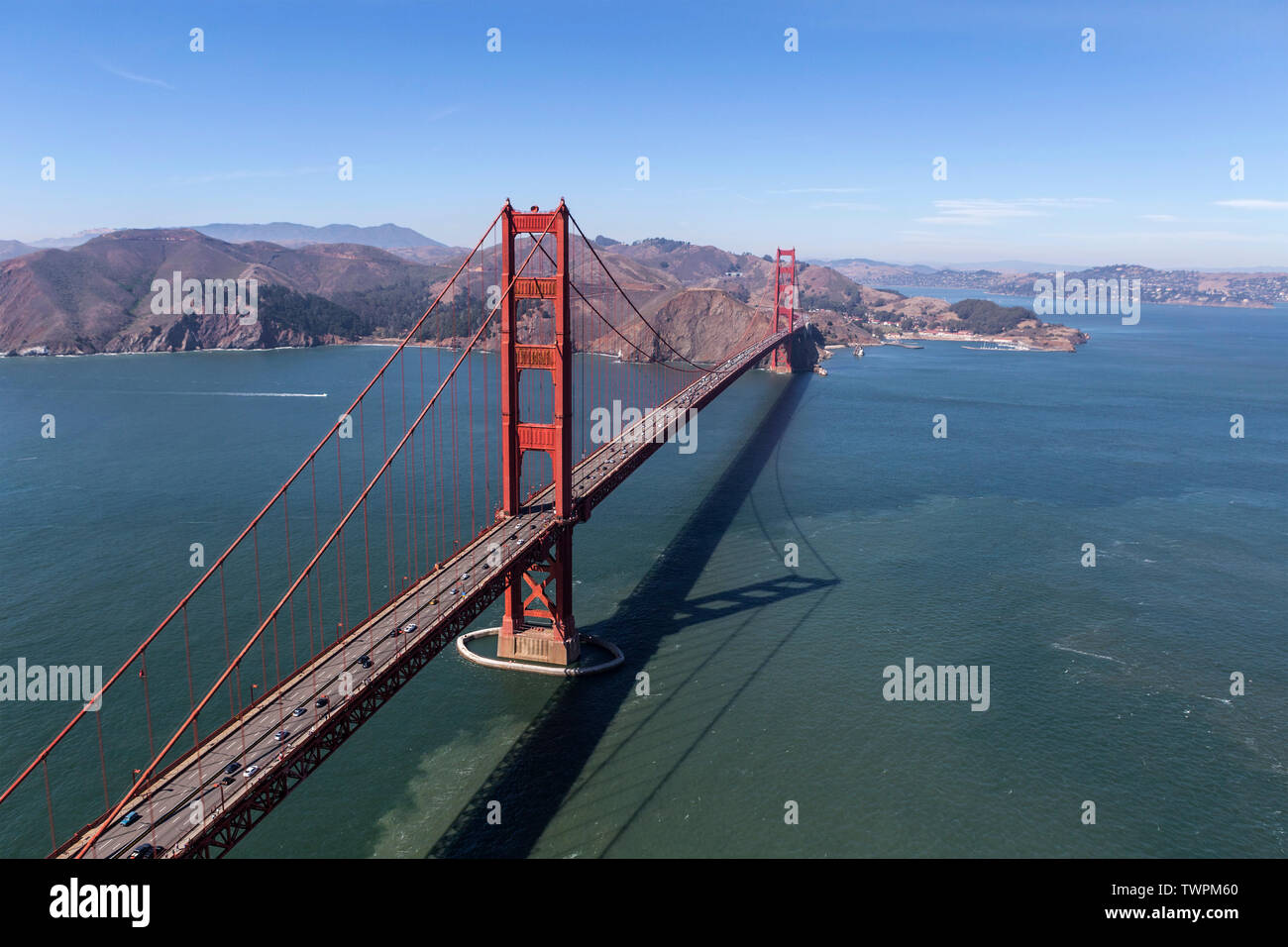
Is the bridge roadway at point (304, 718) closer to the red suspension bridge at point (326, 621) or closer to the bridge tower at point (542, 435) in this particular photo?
the red suspension bridge at point (326, 621)

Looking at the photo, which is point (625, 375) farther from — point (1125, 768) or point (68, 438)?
point (1125, 768)

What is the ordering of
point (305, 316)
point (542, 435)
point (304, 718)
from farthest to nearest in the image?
1. point (305, 316)
2. point (542, 435)
3. point (304, 718)

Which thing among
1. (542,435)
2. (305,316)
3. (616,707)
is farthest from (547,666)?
(305,316)

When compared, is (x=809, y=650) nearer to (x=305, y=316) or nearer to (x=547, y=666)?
(x=547, y=666)

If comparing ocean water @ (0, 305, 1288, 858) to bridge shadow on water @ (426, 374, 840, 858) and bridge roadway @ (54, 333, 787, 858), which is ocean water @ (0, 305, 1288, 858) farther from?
bridge roadway @ (54, 333, 787, 858)

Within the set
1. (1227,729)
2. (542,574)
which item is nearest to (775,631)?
(542,574)

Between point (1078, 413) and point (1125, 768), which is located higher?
point (1078, 413)

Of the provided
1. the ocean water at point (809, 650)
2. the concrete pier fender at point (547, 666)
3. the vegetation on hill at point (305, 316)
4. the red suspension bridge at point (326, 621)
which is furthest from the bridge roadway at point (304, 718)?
the vegetation on hill at point (305, 316)
